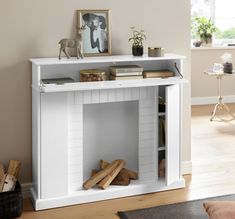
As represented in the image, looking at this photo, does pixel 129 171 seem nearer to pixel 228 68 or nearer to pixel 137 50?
pixel 137 50

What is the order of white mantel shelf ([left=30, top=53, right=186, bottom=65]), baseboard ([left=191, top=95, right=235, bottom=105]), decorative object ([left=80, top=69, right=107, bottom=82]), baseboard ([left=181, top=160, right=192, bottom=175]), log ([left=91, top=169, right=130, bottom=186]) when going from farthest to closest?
baseboard ([left=191, top=95, right=235, bottom=105]), baseboard ([left=181, top=160, right=192, bottom=175]), log ([left=91, top=169, right=130, bottom=186]), decorative object ([left=80, top=69, right=107, bottom=82]), white mantel shelf ([left=30, top=53, right=186, bottom=65])

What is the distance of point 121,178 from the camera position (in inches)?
136

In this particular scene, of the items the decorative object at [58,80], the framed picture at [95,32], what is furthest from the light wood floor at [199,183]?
the framed picture at [95,32]

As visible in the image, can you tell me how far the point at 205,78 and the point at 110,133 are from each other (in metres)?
3.70

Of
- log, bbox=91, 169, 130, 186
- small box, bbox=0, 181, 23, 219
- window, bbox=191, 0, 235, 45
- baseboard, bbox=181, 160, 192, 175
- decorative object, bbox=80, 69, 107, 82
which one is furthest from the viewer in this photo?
window, bbox=191, 0, 235, 45

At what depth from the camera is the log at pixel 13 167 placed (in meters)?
3.21

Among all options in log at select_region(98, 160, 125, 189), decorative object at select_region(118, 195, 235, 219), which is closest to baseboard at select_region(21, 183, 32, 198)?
log at select_region(98, 160, 125, 189)

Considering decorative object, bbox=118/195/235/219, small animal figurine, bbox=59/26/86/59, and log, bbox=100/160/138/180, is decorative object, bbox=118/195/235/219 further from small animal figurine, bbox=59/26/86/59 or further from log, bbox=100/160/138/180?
small animal figurine, bbox=59/26/86/59

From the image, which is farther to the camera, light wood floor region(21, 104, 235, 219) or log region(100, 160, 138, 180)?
log region(100, 160, 138, 180)

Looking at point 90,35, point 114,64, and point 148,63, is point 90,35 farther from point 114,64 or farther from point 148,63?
point 148,63

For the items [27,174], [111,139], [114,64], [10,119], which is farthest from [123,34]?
[27,174]

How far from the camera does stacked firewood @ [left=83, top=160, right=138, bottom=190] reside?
10.9ft

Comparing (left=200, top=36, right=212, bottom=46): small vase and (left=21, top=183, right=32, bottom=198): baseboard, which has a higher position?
(left=200, top=36, right=212, bottom=46): small vase

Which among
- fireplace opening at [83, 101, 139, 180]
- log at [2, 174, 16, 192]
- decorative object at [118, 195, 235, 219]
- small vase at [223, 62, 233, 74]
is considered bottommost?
decorative object at [118, 195, 235, 219]
